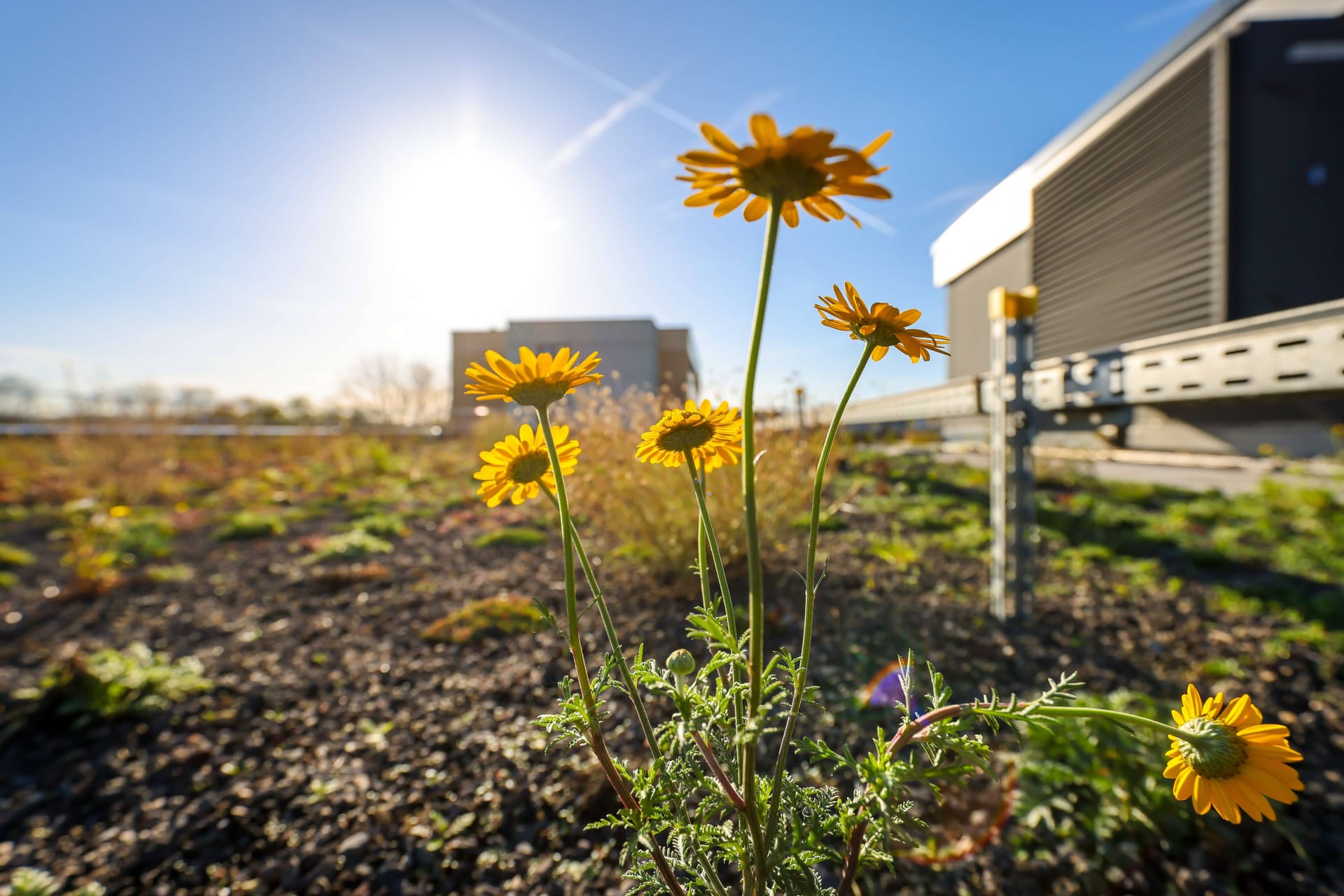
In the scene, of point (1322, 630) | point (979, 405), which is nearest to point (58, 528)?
point (979, 405)

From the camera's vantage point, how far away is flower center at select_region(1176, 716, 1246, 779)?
1.52 ft

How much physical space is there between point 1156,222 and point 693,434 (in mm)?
5987

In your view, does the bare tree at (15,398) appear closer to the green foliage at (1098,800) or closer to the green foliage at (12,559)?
the green foliage at (12,559)

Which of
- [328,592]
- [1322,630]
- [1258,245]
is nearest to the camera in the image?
[1322,630]

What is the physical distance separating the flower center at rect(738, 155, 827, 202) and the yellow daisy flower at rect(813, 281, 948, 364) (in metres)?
0.13

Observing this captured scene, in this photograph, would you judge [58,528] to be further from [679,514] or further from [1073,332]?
[1073,332]

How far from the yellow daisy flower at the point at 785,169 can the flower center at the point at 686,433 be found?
0.21m

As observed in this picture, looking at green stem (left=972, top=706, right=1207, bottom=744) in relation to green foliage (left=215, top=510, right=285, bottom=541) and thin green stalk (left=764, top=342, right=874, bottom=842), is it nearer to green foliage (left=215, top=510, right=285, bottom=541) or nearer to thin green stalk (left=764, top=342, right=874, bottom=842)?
thin green stalk (left=764, top=342, right=874, bottom=842)

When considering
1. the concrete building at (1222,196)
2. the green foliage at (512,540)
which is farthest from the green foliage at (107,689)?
the concrete building at (1222,196)

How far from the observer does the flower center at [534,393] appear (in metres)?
0.53

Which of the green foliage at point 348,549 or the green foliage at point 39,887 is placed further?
the green foliage at point 348,549

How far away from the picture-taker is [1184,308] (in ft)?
15.4

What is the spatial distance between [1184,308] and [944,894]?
539cm

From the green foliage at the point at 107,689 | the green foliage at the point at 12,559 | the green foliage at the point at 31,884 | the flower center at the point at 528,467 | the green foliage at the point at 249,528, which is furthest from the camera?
the green foliage at the point at 249,528
